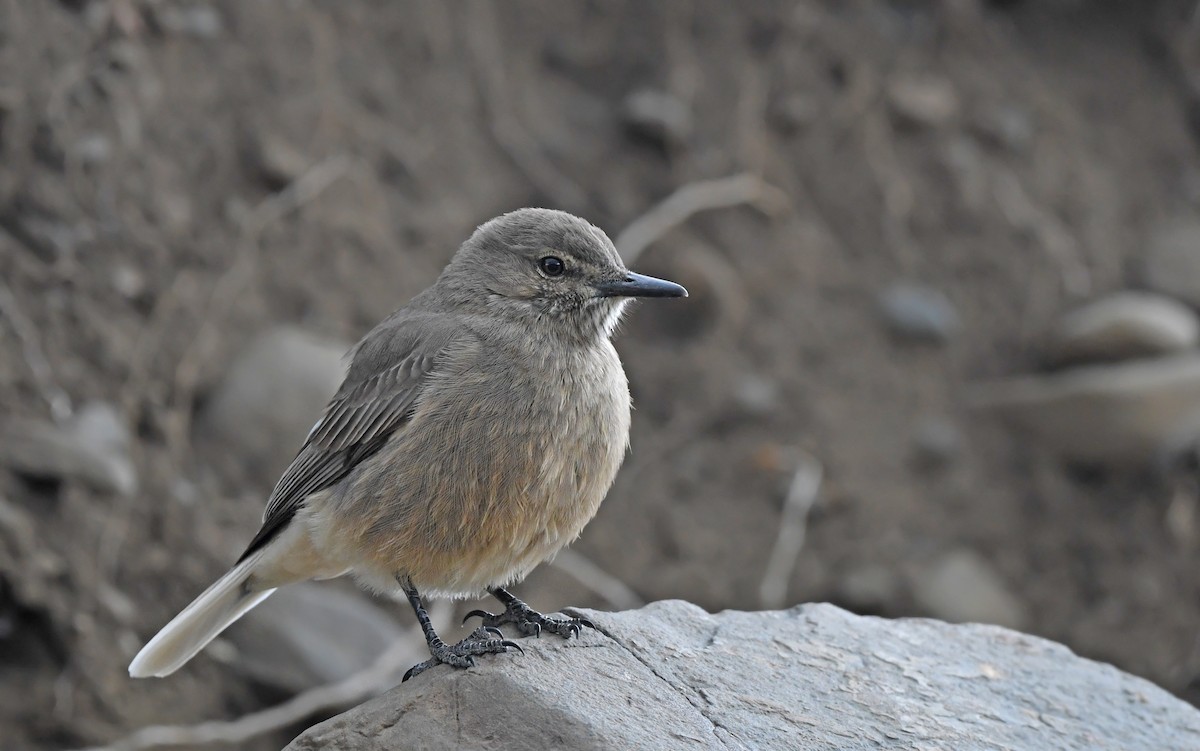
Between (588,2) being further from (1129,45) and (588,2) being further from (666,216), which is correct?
(1129,45)

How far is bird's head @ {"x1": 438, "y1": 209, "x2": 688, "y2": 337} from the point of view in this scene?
500 cm

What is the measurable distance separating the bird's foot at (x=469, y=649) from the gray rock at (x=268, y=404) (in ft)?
10.2

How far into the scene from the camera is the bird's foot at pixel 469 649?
4105 millimetres

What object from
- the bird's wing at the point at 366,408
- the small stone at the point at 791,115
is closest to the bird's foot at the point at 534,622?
the bird's wing at the point at 366,408

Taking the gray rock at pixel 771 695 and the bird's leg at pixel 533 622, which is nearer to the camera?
the gray rock at pixel 771 695

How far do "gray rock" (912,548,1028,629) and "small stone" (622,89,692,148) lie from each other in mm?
3340

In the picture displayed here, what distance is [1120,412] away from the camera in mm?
8539

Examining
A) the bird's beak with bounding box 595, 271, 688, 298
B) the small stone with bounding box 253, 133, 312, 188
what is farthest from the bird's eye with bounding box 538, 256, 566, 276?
the small stone with bounding box 253, 133, 312, 188

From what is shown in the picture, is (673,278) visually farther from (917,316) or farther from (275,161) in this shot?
(275,161)

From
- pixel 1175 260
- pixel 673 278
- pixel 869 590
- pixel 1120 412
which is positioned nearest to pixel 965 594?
pixel 869 590

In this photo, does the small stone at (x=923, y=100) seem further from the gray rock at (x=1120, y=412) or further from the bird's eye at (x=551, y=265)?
the bird's eye at (x=551, y=265)

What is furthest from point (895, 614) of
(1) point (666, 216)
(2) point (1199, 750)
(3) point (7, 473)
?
(3) point (7, 473)

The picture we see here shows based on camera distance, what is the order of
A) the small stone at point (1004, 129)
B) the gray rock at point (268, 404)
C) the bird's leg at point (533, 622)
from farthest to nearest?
the small stone at point (1004, 129) < the gray rock at point (268, 404) < the bird's leg at point (533, 622)

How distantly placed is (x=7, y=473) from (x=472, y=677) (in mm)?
3438
